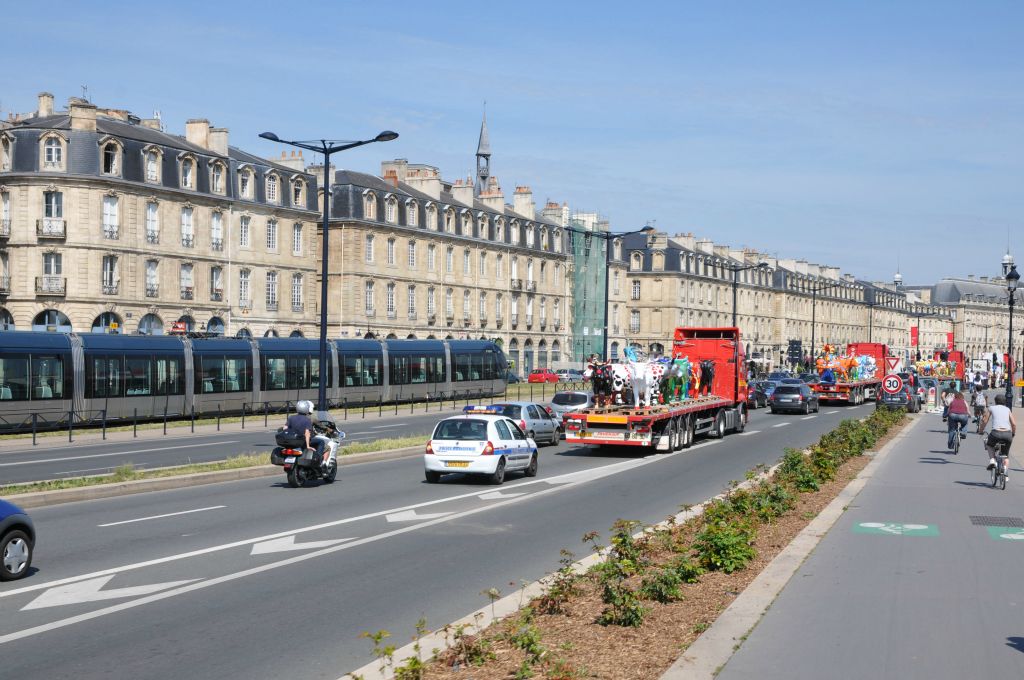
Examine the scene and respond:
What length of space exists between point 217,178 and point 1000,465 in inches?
2032

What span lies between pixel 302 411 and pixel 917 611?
13.2m

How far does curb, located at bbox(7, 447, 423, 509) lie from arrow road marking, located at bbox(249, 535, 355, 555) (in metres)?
4.86

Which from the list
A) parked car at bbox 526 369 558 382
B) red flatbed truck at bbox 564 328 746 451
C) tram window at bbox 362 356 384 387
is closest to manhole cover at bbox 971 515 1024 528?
red flatbed truck at bbox 564 328 746 451

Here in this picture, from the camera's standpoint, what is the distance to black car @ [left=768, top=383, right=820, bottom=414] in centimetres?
5284

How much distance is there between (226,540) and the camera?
14.2 metres

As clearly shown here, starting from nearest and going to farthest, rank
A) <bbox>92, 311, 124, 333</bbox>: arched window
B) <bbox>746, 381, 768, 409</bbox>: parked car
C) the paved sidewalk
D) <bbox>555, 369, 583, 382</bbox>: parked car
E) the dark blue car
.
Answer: the paved sidewalk, the dark blue car, <bbox>92, 311, 124, 333</bbox>: arched window, <bbox>746, 381, 768, 409</bbox>: parked car, <bbox>555, 369, 583, 382</bbox>: parked car

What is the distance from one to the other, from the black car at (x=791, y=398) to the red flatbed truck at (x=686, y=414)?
13732mm

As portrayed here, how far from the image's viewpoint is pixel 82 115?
56594 mm

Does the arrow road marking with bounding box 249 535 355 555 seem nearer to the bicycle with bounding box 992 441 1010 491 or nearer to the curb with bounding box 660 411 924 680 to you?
the curb with bounding box 660 411 924 680

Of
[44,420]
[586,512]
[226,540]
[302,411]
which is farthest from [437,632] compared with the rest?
[44,420]

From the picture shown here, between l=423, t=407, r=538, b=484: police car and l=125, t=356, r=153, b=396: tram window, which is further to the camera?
l=125, t=356, r=153, b=396: tram window

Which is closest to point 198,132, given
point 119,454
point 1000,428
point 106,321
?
point 106,321

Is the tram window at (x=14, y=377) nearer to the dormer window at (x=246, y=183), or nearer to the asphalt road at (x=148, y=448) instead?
the asphalt road at (x=148, y=448)

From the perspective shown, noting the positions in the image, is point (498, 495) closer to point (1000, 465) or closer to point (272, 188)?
point (1000, 465)
